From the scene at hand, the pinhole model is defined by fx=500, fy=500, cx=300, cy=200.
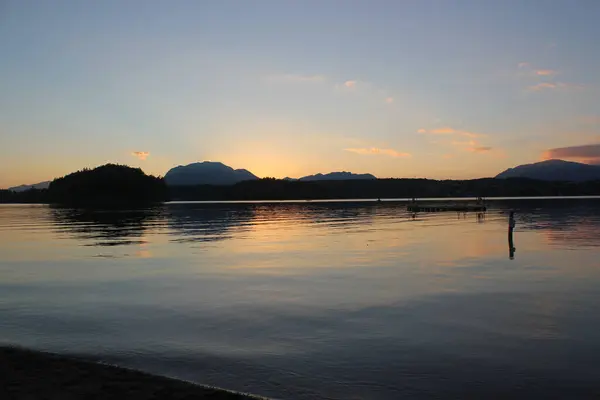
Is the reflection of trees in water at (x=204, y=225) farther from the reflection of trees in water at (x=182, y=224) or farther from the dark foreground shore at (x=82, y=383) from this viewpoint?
the dark foreground shore at (x=82, y=383)

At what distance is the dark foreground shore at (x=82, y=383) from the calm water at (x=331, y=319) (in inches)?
37.0

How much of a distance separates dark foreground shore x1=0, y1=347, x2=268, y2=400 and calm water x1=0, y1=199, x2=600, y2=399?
0.94 metres

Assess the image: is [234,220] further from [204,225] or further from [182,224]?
[204,225]

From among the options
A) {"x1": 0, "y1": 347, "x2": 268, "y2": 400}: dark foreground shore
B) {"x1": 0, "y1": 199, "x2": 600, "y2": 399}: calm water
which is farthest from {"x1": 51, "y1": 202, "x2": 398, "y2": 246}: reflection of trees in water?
{"x1": 0, "y1": 347, "x2": 268, "y2": 400}: dark foreground shore

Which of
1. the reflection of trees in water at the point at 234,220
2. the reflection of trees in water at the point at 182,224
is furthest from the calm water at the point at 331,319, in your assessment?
the reflection of trees in water at the point at 234,220

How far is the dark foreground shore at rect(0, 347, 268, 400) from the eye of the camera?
8594 millimetres

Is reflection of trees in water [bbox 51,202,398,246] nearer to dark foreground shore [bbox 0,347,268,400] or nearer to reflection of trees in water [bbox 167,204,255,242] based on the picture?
reflection of trees in water [bbox 167,204,255,242]

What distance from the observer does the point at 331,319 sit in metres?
15.3

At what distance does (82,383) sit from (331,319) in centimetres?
785

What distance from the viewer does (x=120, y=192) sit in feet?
637

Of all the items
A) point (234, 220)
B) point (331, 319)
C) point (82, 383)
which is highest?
point (82, 383)

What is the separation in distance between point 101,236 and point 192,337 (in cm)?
3818

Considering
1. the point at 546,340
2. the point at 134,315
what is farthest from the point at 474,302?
the point at 134,315

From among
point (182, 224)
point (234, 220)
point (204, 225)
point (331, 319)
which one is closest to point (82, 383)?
point (331, 319)
